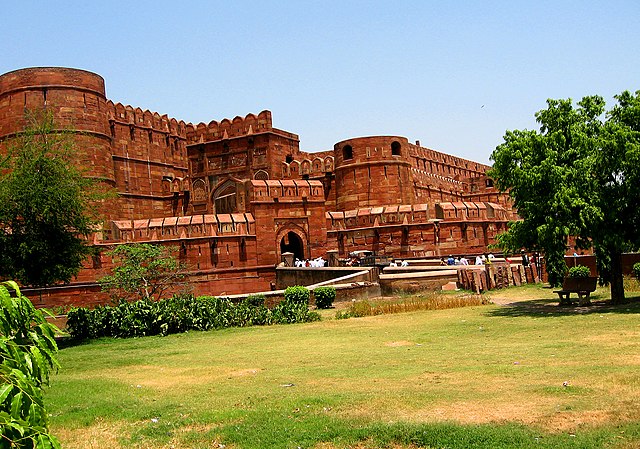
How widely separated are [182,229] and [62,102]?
11121 mm

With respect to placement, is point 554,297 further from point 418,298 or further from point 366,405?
point 366,405

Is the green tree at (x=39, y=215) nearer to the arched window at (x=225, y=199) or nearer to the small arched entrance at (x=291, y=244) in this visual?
the small arched entrance at (x=291, y=244)

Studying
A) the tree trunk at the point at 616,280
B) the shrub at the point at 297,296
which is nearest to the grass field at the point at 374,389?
the tree trunk at the point at 616,280

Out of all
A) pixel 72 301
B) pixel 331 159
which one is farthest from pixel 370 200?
pixel 72 301

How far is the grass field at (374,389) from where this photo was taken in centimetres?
501

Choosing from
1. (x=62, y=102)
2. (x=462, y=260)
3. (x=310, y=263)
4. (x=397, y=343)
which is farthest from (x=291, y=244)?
(x=397, y=343)

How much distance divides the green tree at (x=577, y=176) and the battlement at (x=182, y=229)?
15677 millimetres

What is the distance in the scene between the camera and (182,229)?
27719 millimetres

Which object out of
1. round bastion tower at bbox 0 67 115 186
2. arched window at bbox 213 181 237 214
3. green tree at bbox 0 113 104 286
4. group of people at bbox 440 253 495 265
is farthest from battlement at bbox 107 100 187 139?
green tree at bbox 0 113 104 286

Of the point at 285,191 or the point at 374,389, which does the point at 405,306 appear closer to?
the point at 374,389

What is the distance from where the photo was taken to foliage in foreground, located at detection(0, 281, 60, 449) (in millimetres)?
2365

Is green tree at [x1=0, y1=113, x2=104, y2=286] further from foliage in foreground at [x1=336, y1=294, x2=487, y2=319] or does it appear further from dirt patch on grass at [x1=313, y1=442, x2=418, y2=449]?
dirt patch on grass at [x1=313, y1=442, x2=418, y2=449]

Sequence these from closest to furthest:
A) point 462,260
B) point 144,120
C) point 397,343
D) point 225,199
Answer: point 397,343, point 462,260, point 225,199, point 144,120

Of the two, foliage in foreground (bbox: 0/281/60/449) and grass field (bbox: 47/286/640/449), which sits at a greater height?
foliage in foreground (bbox: 0/281/60/449)
